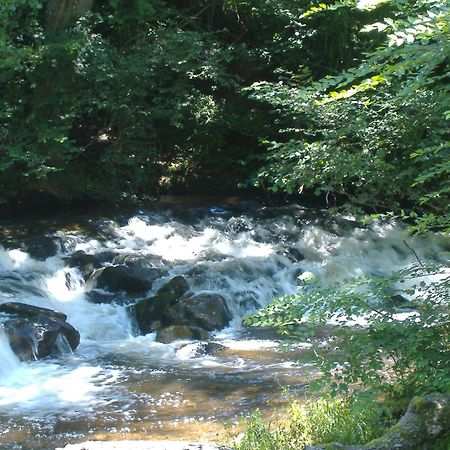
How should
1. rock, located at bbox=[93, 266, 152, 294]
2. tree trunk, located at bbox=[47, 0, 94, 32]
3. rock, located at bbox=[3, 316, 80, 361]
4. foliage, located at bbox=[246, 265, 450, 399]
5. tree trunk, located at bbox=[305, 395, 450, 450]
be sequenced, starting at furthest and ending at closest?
tree trunk, located at bbox=[47, 0, 94, 32] < rock, located at bbox=[93, 266, 152, 294] < rock, located at bbox=[3, 316, 80, 361] < foliage, located at bbox=[246, 265, 450, 399] < tree trunk, located at bbox=[305, 395, 450, 450]

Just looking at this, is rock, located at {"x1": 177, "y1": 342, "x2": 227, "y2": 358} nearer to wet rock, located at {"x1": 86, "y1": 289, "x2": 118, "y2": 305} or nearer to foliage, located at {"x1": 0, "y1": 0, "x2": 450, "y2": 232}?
wet rock, located at {"x1": 86, "y1": 289, "x2": 118, "y2": 305}

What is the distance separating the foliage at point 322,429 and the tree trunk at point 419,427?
0.52 m

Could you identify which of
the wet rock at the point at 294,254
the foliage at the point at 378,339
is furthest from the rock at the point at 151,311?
the foliage at the point at 378,339

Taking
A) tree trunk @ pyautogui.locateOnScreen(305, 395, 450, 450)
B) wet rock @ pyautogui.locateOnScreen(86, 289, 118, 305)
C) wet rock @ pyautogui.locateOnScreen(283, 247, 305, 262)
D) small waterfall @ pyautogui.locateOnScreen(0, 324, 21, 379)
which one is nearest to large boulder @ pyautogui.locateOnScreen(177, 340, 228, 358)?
small waterfall @ pyautogui.locateOnScreen(0, 324, 21, 379)

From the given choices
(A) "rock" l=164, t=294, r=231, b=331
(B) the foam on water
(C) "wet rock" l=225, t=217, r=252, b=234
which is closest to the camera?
A: (B) the foam on water

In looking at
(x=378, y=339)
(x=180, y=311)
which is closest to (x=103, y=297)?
(x=180, y=311)

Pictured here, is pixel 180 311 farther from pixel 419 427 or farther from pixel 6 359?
pixel 419 427

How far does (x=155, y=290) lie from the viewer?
1055 cm

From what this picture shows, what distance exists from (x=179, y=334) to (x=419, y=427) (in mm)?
5470

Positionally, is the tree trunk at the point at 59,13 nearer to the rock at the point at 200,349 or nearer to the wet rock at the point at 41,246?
the wet rock at the point at 41,246

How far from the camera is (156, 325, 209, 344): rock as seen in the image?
352 inches

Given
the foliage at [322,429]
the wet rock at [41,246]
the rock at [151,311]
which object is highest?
the wet rock at [41,246]

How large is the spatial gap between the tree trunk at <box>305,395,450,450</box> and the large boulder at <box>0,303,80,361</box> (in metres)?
5.23

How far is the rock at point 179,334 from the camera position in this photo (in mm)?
8938
